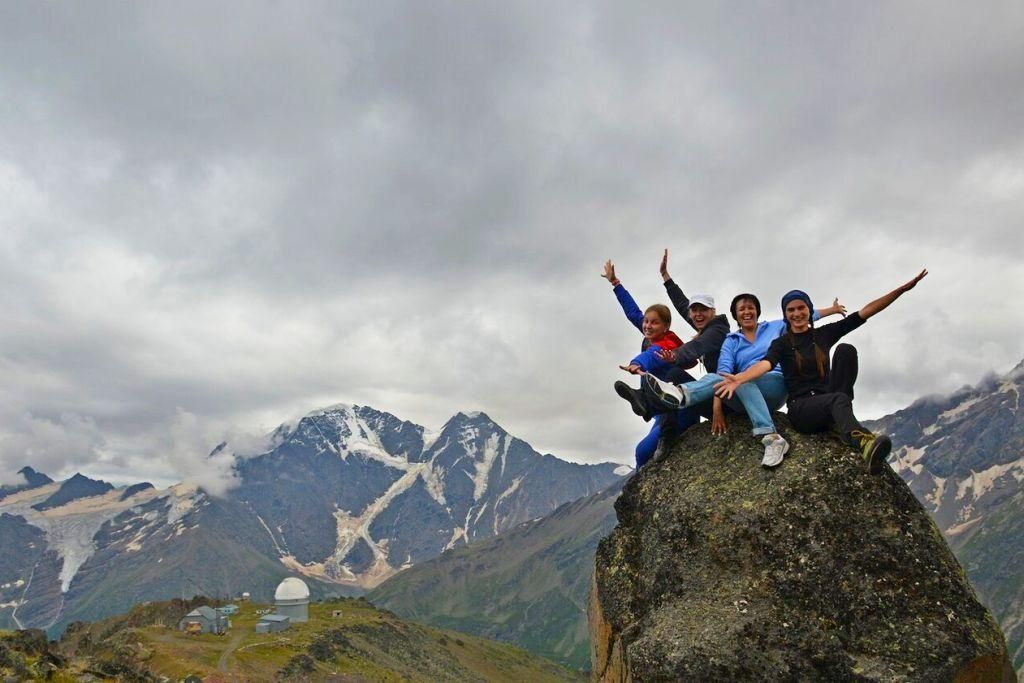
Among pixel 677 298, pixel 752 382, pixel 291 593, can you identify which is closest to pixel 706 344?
pixel 752 382

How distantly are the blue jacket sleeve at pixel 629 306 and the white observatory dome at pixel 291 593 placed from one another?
149m

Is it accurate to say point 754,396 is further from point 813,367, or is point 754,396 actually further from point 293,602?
point 293,602

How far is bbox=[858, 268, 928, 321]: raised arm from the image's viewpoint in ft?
35.9

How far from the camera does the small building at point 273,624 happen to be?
124 meters

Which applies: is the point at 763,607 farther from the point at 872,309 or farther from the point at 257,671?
the point at 257,671

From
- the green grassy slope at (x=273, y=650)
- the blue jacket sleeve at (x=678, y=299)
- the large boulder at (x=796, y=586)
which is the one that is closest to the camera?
the large boulder at (x=796, y=586)

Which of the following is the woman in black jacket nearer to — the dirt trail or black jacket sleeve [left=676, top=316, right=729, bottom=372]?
black jacket sleeve [left=676, top=316, right=729, bottom=372]

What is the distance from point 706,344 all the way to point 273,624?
135840 millimetres

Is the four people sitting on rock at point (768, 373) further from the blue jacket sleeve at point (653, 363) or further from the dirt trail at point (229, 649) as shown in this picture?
the dirt trail at point (229, 649)

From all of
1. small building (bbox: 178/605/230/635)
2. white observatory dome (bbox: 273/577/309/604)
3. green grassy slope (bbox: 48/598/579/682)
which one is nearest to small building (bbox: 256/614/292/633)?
green grassy slope (bbox: 48/598/579/682)

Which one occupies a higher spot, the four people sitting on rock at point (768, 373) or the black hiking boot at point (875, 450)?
the four people sitting on rock at point (768, 373)

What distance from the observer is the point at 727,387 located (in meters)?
11.1

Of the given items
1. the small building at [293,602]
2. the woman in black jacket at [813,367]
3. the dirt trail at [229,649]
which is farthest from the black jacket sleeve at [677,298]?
the small building at [293,602]

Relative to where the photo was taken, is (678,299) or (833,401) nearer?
(833,401)
